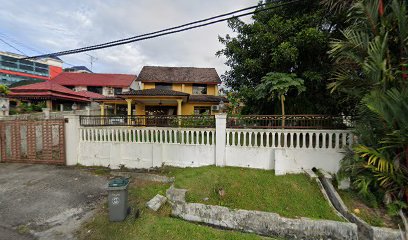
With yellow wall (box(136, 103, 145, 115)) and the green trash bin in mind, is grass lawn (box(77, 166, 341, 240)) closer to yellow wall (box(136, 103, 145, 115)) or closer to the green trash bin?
the green trash bin

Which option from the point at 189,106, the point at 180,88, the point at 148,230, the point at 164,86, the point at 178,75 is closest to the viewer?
the point at 148,230

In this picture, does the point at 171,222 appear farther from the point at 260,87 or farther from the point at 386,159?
the point at 260,87

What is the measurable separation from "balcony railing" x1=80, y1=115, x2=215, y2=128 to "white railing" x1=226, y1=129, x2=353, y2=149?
919 millimetres

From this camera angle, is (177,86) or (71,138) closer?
(71,138)

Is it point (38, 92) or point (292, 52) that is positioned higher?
point (292, 52)

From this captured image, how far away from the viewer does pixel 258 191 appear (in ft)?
15.9

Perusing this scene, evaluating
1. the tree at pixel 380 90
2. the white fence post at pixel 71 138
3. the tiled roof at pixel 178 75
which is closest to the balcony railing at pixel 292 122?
the tree at pixel 380 90

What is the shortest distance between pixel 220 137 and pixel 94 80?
27526 mm

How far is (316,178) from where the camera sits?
514 cm

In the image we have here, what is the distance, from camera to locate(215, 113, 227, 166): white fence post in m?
6.19

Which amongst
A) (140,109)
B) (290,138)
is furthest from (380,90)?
(140,109)

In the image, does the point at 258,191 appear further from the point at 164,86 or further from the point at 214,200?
the point at 164,86

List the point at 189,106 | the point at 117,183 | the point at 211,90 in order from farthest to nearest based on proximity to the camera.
Answer: the point at 211,90 → the point at 189,106 → the point at 117,183

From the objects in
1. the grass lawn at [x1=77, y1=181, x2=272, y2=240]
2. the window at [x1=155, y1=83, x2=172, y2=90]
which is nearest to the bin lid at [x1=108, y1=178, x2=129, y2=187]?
the grass lawn at [x1=77, y1=181, x2=272, y2=240]
